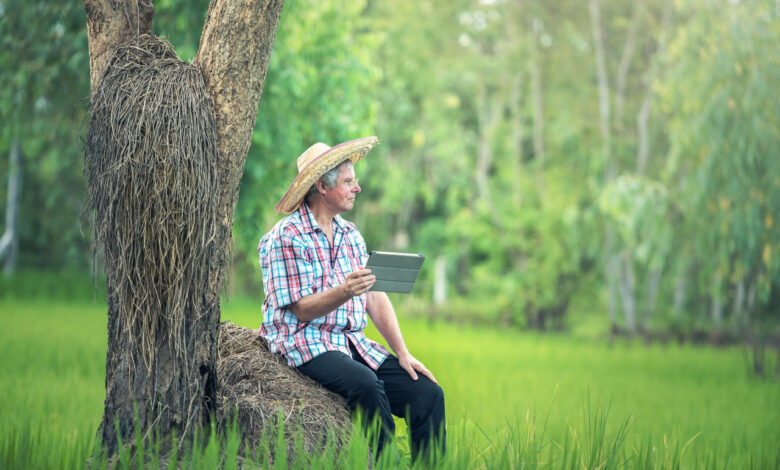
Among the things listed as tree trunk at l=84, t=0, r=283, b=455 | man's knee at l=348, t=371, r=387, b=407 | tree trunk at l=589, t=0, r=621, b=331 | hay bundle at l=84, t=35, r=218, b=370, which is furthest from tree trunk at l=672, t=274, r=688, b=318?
hay bundle at l=84, t=35, r=218, b=370

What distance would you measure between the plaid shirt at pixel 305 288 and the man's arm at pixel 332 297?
50mm

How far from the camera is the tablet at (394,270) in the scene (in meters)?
3.41

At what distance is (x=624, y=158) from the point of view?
51.4 ft

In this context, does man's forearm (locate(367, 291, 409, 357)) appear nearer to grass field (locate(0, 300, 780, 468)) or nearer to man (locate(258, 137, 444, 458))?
man (locate(258, 137, 444, 458))

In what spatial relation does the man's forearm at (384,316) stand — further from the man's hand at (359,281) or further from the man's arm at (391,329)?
the man's hand at (359,281)

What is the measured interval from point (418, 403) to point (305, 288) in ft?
2.52

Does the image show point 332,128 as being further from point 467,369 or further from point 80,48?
point 467,369

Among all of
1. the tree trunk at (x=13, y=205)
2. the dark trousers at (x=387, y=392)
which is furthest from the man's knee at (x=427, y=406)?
the tree trunk at (x=13, y=205)

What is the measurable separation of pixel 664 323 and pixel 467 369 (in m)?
8.13

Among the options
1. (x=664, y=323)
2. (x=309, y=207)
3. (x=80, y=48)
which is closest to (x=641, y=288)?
(x=664, y=323)

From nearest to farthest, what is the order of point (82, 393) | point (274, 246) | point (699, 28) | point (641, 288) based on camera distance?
point (274, 246) < point (82, 393) < point (699, 28) < point (641, 288)

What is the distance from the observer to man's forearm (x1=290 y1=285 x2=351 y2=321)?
3.44 m

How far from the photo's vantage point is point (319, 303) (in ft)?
11.5

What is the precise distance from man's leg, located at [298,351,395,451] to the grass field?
0.36m
